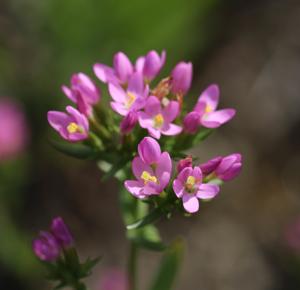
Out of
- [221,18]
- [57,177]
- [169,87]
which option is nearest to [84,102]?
[169,87]

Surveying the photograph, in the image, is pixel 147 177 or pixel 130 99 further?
pixel 130 99

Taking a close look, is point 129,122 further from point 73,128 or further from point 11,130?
point 11,130

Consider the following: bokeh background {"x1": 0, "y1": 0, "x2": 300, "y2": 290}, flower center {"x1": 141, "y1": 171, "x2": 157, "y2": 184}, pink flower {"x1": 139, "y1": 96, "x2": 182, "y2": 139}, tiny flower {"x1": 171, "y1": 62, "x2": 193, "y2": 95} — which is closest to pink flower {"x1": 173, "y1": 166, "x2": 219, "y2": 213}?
flower center {"x1": 141, "y1": 171, "x2": 157, "y2": 184}

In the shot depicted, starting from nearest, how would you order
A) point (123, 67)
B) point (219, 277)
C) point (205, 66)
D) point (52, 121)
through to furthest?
point (52, 121)
point (123, 67)
point (219, 277)
point (205, 66)

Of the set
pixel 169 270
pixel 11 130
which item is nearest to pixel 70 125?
pixel 169 270

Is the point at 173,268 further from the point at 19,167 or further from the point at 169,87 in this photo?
the point at 19,167

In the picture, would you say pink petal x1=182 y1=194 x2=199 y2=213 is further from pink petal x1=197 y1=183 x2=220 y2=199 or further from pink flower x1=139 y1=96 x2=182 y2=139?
pink flower x1=139 y1=96 x2=182 y2=139

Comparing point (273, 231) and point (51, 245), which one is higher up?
point (51, 245)
